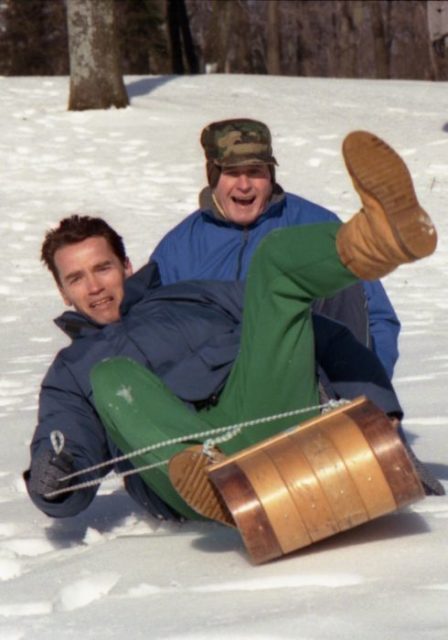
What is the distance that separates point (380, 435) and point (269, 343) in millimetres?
353

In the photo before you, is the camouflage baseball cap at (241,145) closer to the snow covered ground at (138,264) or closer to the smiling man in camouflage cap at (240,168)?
the smiling man in camouflage cap at (240,168)

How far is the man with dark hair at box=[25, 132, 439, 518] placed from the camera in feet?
10.8

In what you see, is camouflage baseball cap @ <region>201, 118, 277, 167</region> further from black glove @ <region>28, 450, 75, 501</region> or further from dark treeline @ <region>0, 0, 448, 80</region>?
dark treeline @ <region>0, 0, 448, 80</region>

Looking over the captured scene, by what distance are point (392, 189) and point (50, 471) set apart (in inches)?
46.7

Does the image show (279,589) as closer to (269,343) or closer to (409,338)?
(269,343)

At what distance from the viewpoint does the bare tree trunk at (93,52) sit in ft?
46.7

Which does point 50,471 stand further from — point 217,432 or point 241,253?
point 241,253

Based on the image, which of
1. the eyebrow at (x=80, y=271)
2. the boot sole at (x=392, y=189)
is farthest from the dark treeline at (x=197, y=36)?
the boot sole at (x=392, y=189)

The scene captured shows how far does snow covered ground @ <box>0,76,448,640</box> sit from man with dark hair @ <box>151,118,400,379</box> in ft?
1.87

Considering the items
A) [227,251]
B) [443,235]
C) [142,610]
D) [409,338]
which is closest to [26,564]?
[142,610]

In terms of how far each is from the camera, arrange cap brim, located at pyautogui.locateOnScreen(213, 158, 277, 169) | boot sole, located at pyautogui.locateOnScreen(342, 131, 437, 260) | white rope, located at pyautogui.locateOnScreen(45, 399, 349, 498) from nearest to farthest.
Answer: boot sole, located at pyautogui.locateOnScreen(342, 131, 437, 260) < white rope, located at pyautogui.locateOnScreen(45, 399, 349, 498) < cap brim, located at pyautogui.locateOnScreen(213, 158, 277, 169)

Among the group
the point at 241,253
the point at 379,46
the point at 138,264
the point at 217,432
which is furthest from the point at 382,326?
the point at 379,46

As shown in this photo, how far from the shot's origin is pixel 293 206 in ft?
15.6

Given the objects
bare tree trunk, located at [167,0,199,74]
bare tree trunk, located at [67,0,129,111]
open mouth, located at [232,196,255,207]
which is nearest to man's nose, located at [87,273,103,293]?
open mouth, located at [232,196,255,207]
